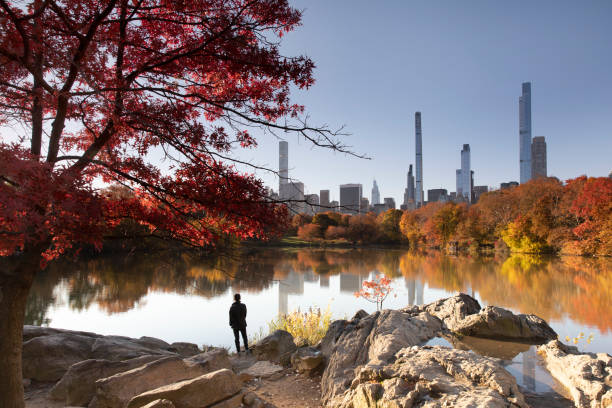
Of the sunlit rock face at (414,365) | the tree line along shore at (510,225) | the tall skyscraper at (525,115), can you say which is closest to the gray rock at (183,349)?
the sunlit rock face at (414,365)

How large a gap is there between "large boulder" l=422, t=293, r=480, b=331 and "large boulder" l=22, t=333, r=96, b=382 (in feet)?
20.7

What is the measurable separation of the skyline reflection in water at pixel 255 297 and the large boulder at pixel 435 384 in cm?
267

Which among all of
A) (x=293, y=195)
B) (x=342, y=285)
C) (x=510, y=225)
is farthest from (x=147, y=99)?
(x=510, y=225)

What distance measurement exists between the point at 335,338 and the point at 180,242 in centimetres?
316

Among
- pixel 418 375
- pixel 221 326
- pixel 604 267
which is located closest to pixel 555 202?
pixel 604 267

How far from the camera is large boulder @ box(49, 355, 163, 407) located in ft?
13.2

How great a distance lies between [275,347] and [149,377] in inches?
114

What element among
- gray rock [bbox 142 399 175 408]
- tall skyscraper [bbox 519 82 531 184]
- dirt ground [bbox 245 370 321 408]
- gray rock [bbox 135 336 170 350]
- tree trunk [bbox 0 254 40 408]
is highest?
tall skyscraper [bbox 519 82 531 184]

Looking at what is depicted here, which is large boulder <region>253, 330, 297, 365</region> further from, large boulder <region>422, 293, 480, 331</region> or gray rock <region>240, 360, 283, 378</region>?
large boulder <region>422, 293, 480, 331</region>

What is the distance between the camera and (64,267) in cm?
2261

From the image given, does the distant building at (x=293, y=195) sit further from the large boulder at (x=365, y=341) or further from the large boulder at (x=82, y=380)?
the large boulder at (x=82, y=380)

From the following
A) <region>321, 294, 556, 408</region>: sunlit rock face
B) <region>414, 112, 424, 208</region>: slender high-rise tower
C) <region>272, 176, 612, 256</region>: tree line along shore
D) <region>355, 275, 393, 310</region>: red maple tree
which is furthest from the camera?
<region>414, 112, 424, 208</region>: slender high-rise tower

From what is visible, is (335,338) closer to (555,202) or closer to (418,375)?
(418,375)

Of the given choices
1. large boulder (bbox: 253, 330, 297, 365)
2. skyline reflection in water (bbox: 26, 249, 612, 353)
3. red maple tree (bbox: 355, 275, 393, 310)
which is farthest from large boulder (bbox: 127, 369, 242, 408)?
red maple tree (bbox: 355, 275, 393, 310)
